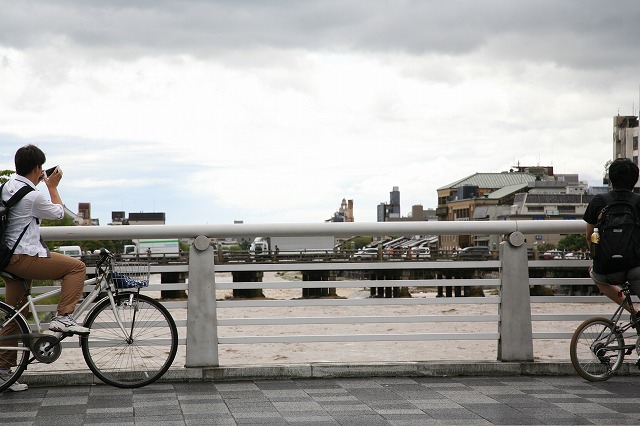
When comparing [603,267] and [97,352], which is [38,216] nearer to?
[97,352]

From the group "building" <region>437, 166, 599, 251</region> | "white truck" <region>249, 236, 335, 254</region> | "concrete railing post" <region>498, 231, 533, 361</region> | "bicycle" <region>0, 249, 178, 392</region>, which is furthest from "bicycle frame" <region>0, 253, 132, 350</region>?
"building" <region>437, 166, 599, 251</region>

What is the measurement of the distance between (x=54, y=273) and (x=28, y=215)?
1.52 feet

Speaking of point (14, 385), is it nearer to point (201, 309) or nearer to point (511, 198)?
point (201, 309)

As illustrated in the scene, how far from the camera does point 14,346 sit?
6.97 metres

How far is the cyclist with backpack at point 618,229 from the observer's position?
7.39 m

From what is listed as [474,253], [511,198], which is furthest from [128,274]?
[511,198]

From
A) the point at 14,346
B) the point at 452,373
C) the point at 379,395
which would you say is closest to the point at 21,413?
the point at 14,346

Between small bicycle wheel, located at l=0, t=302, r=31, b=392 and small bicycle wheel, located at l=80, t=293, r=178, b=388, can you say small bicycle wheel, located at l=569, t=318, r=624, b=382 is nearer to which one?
small bicycle wheel, located at l=80, t=293, r=178, b=388

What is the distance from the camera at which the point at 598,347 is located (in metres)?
7.60

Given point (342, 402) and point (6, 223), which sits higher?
point (6, 223)

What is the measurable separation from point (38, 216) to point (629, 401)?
4474mm

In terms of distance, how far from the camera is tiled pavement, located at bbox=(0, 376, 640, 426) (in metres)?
5.98

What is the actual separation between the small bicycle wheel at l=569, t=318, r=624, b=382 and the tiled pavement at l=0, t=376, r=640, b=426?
0.43ft

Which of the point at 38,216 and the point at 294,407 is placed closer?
the point at 294,407
